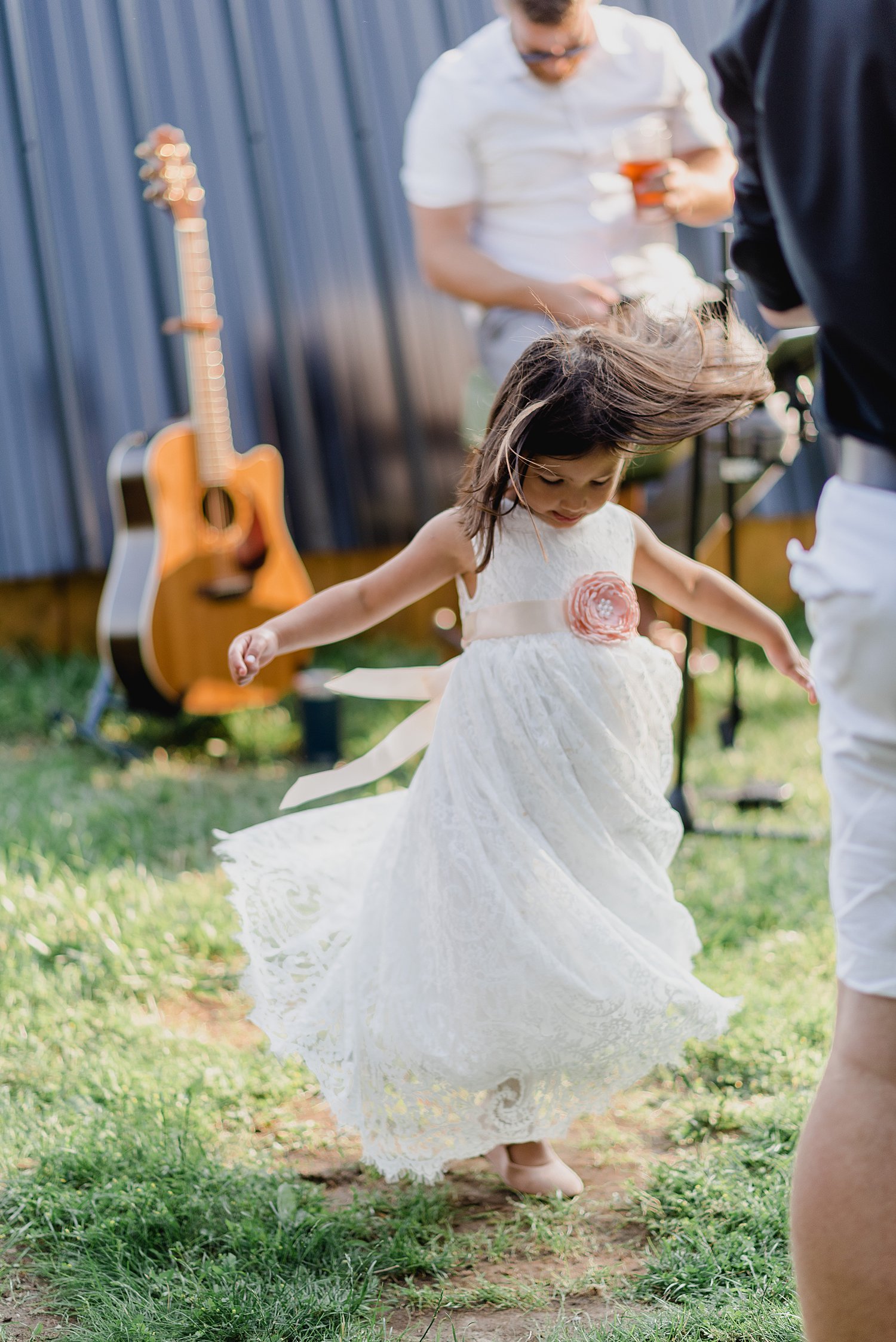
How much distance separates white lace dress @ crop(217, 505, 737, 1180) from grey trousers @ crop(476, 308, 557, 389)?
1.34 metres

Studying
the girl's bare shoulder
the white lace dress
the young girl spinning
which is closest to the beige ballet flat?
the young girl spinning

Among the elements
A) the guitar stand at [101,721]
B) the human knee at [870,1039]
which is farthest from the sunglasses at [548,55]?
the human knee at [870,1039]

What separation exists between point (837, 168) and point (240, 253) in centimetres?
389

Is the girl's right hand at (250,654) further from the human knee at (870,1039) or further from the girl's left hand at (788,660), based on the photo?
the human knee at (870,1039)

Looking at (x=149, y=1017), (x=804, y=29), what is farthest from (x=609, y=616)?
(x=149, y=1017)

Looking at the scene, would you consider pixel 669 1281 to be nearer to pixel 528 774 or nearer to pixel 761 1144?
pixel 761 1144

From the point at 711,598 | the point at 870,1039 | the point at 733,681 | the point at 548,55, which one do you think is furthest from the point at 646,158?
the point at 870,1039

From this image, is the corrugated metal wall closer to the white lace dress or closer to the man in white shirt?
the man in white shirt

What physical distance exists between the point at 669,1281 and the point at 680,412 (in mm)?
1051

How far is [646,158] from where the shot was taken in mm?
3049

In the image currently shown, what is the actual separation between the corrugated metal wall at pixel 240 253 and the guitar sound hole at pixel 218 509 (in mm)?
687

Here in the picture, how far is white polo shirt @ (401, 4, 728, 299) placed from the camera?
121 inches

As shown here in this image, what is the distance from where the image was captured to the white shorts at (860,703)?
979mm

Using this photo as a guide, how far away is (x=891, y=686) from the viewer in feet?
3.22
